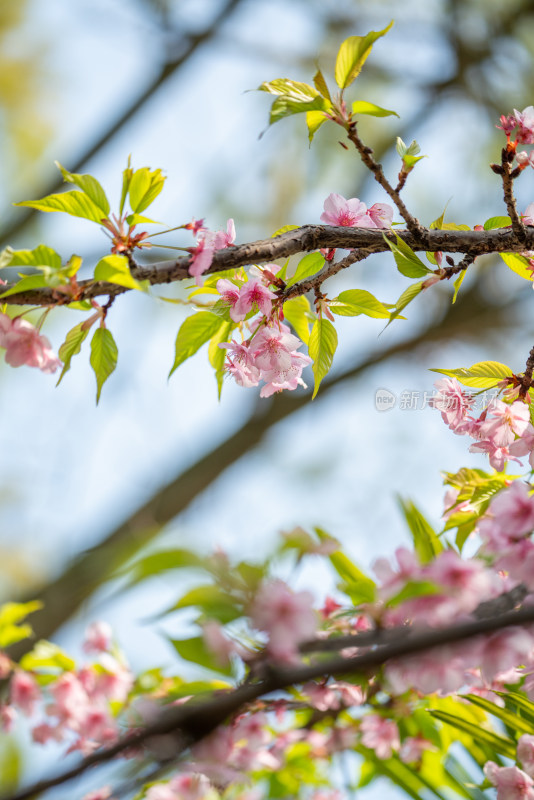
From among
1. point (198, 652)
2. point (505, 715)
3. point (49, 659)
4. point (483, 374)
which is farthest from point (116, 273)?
point (49, 659)

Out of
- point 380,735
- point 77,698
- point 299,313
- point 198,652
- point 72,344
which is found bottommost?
point 380,735

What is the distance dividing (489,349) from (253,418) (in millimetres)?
1085

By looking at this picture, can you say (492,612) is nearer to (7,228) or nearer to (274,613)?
(274,613)

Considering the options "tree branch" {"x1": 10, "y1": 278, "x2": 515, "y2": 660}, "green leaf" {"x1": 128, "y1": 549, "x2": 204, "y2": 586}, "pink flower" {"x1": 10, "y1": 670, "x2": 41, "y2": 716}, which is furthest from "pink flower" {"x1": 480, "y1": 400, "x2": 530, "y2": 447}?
"tree branch" {"x1": 10, "y1": 278, "x2": 515, "y2": 660}

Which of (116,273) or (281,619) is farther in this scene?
(116,273)

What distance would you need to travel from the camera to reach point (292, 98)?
0.57 metres

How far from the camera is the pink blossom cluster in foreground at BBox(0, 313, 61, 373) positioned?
26.5 inches

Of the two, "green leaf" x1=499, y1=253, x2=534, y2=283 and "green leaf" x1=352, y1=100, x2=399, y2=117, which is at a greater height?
"green leaf" x1=352, y1=100, x2=399, y2=117

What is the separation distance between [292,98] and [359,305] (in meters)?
0.21

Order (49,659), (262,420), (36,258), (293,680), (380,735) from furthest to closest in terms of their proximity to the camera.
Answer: (262,420), (49,659), (380,735), (36,258), (293,680)

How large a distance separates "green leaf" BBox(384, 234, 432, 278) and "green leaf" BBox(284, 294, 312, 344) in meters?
0.13

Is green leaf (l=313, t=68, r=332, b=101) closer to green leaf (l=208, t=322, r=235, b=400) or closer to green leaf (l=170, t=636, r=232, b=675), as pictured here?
green leaf (l=208, t=322, r=235, b=400)

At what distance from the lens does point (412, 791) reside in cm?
84

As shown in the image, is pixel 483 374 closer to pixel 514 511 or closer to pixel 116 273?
pixel 514 511
